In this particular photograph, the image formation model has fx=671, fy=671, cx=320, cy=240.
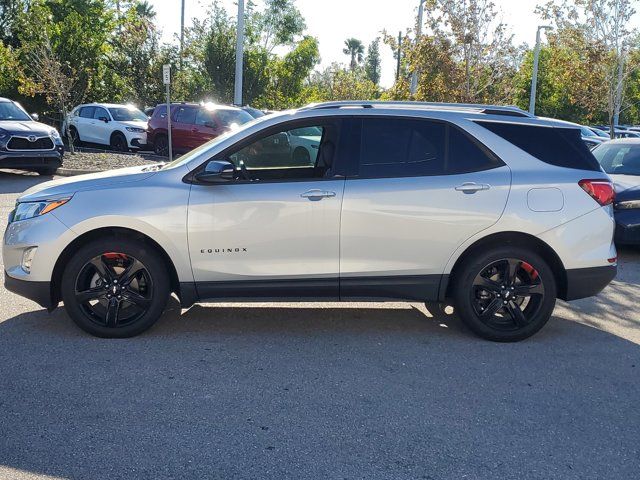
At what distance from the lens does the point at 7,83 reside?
91.0 feet

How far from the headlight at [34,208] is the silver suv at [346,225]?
1 centimetres

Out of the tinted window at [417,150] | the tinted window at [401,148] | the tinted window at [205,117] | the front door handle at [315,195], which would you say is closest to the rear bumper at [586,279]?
the tinted window at [417,150]

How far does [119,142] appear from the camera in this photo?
21500 mm

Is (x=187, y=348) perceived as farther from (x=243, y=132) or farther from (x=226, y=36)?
(x=226, y=36)

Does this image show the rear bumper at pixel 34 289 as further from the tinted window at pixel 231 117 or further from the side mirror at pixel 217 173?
the tinted window at pixel 231 117

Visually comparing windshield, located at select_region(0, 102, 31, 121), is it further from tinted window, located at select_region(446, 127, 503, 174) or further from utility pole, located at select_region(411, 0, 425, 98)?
tinted window, located at select_region(446, 127, 503, 174)

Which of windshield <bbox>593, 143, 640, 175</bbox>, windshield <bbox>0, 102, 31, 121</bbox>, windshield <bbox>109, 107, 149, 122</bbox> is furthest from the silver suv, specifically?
windshield <bbox>109, 107, 149, 122</bbox>

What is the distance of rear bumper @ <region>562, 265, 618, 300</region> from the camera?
519 centimetres

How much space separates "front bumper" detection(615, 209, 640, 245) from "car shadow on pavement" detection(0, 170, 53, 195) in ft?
34.6

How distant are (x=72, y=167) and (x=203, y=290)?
13.1 metres

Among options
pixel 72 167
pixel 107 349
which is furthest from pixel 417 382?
pixel 72 167

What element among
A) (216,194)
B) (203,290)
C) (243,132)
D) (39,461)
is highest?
(243,132)

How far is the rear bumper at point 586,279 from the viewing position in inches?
204

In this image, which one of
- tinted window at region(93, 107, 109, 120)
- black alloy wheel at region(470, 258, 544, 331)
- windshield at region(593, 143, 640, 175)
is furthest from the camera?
tinted window at region(93, 107, 109, 120)
